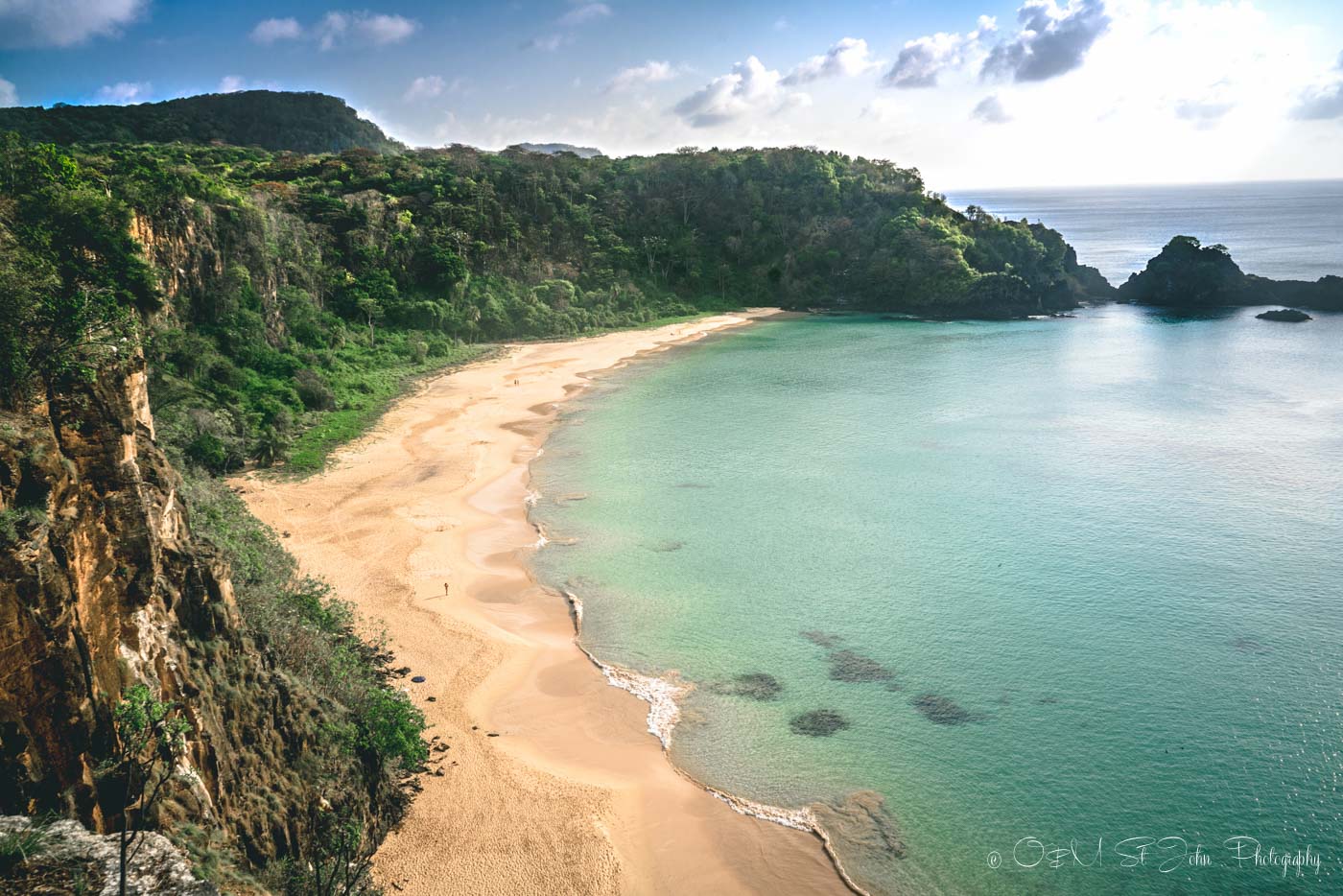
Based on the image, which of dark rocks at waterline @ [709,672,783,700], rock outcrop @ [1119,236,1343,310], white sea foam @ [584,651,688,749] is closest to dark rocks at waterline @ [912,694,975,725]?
dark rocks at waterline @ [709,672,783,700]

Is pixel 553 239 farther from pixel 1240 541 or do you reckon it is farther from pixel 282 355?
pixel 1240 541

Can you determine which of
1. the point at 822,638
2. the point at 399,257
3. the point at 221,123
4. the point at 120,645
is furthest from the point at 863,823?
the point at 221,123

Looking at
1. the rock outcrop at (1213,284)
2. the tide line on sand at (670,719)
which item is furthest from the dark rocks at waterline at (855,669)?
the rock outcrop at (1213,284)

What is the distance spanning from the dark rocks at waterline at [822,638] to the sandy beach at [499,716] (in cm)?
578

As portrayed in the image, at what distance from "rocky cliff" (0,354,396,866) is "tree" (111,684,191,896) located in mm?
183

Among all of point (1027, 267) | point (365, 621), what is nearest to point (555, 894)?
point (365, 621)

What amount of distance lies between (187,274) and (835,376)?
4080cm

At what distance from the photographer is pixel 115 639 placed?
1070 centimetres

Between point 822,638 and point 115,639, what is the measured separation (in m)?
17.8

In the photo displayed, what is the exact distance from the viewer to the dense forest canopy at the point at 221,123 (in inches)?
3204

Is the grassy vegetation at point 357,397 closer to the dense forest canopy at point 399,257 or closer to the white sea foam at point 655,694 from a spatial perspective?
the dense forest canopy at point 399,257

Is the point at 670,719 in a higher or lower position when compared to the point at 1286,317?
lower

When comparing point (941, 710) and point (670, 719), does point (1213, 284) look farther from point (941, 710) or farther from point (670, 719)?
point (670, 719)

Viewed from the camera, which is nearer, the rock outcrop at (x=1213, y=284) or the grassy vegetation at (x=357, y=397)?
the grassy vegetation at (x=357, y=397)
